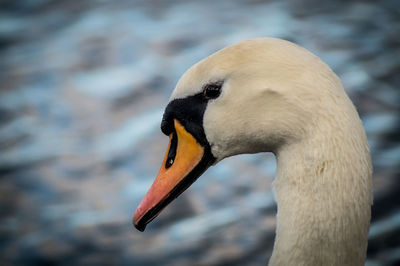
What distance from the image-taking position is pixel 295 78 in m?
1.35

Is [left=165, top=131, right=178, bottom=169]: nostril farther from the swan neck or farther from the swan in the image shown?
the swan neck

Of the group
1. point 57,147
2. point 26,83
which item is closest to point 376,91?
point 57,147

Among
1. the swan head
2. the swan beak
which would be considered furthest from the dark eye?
the swan beak

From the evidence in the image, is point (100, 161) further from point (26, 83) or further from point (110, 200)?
point (26, 83)

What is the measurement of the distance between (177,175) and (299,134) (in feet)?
1.31

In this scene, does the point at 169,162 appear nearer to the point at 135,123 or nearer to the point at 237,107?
the point at 237,107

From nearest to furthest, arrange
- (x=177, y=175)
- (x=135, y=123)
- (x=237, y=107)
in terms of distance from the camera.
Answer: (x=237, y=107)
(x=177, y=175)
(x=135, y=123)

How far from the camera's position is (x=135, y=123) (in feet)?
12.1

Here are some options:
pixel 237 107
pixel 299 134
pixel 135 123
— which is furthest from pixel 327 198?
pixel 135 123

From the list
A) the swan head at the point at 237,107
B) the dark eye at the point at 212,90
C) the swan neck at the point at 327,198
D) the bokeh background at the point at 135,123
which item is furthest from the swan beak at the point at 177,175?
the bokeh background at the point at 135,123

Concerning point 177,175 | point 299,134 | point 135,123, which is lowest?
point 135,123

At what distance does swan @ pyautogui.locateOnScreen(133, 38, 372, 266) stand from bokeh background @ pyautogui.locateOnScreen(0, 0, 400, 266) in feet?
4.89

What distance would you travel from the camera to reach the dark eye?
4.90 feet

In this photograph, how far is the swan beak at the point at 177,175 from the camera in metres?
1.60
